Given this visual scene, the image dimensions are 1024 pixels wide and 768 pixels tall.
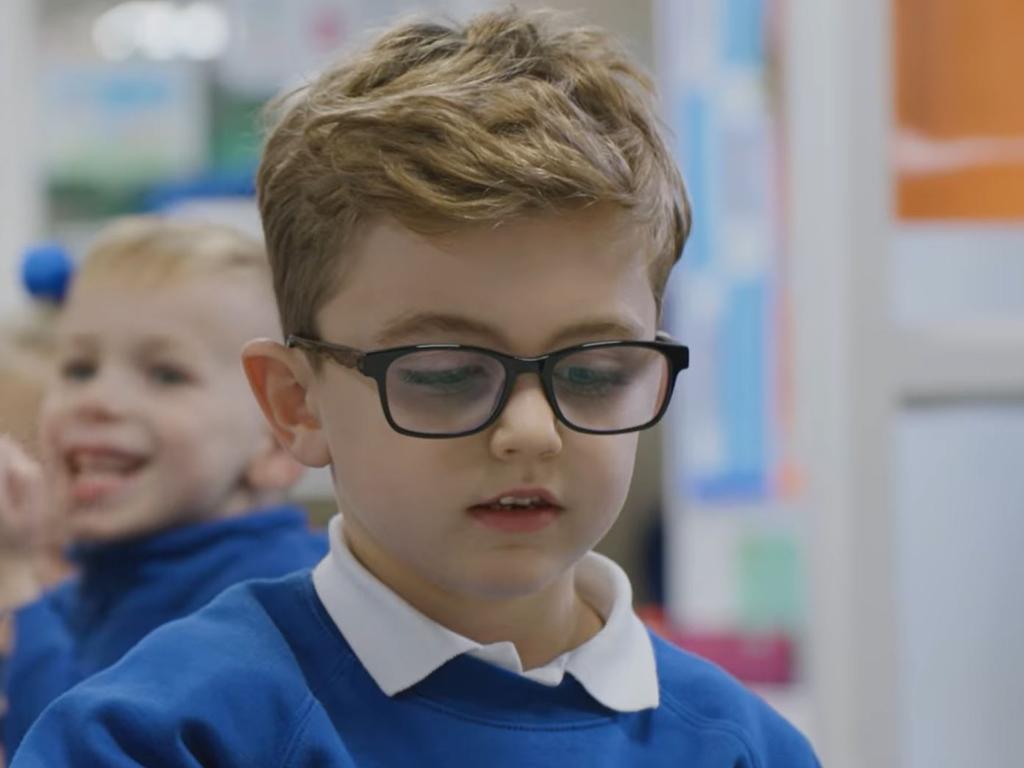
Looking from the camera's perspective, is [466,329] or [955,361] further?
[955,361]

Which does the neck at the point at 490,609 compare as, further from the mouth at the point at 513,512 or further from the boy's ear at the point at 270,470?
the boy's ear at the point at 270,470

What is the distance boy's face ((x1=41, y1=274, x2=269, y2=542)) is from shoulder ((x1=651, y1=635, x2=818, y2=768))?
47 cm

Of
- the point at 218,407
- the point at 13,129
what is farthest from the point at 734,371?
the point at 218,407

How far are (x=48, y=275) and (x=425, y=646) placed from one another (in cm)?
68

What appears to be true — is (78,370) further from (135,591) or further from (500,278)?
(500,278)

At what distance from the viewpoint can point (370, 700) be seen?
0.92m

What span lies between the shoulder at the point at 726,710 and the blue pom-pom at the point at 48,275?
671 mm

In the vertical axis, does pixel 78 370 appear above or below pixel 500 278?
below

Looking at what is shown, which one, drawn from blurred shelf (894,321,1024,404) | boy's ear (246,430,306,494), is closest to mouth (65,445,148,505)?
boy's ear (246,430,306,494)

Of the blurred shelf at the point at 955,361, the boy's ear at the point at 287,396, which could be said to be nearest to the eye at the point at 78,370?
the boy's ear at the point at 287,396

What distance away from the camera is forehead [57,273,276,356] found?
1.33 m

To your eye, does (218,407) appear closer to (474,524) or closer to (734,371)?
(474,524)

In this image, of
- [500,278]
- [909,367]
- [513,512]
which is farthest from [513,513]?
[909,367]

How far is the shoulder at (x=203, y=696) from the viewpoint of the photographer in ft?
2.75
